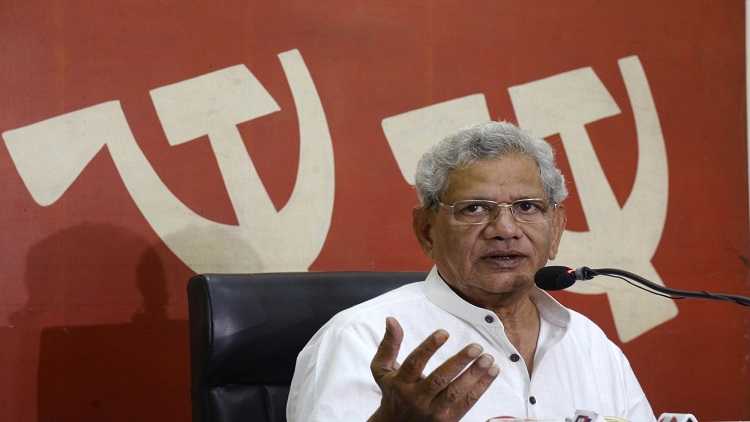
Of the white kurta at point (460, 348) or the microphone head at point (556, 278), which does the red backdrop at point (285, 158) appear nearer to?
the white kurta at point (460, 348)

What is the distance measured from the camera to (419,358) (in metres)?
1.19

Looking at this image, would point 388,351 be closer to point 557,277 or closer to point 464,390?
point 464,390

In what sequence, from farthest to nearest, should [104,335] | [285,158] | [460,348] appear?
[285,158] < [104,335] < [460,348]

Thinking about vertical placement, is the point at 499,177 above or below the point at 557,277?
above

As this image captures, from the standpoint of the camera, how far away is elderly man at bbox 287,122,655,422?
66.1 inches

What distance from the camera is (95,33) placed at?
234 centimetres

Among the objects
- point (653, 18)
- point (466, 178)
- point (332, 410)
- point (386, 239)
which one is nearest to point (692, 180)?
point (653, 18)

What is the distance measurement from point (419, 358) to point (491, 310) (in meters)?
0.70

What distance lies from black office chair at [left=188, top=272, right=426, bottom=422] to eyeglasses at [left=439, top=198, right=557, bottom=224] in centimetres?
33

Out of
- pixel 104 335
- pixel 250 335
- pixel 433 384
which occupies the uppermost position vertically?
pixel 433 384

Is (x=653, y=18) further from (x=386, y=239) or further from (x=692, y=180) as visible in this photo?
(x=386, y=239)

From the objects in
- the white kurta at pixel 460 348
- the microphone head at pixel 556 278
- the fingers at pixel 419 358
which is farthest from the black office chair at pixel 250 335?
the fingers at pixel 419 358

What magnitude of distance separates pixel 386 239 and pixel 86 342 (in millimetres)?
840

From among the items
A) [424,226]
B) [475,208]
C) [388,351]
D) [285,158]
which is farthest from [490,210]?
[285,158]
